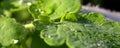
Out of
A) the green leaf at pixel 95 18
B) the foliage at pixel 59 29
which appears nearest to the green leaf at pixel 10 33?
the foliage at pixel 59 29

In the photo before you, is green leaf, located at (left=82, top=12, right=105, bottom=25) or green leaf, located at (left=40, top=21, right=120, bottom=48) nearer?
green leaf, located at (left=40, top=21, right=120, bottom=48)

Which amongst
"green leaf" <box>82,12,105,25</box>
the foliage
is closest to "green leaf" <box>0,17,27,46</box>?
the foliage

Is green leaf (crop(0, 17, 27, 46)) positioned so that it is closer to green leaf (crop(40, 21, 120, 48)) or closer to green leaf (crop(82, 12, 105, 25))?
green leaf (crop(40, 21, 120, 48))

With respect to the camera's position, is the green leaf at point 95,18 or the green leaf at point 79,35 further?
the green leaf at point 95,18

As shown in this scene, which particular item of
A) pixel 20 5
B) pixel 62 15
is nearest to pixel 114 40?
pixel 62 15

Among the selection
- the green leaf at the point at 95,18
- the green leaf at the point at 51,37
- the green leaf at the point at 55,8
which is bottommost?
the green leaf at the point at 95,18

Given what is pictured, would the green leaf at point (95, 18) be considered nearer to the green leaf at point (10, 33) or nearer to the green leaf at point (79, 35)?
the green leaf at point (79, 35)

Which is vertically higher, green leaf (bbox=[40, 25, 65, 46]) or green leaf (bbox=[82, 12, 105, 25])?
green leaf (bbox=[40, 25, 65, 46])

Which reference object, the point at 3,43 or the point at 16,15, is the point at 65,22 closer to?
the point at 3,43

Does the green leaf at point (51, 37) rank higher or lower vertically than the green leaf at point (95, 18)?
higher
